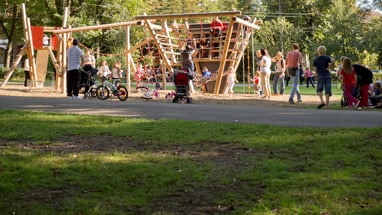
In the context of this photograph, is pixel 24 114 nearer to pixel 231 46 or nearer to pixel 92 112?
pixel 92 112

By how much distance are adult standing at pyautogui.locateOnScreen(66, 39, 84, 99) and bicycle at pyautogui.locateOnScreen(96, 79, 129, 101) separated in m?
0.75

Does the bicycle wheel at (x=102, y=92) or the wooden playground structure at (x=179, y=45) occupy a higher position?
the wooden playground structure at (x=179, y=45)

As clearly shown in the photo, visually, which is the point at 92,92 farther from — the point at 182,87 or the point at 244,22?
the point at 244,22

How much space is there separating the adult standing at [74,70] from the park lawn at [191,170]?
917 cm

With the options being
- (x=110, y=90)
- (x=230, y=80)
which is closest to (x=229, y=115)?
(x=110, y=90)

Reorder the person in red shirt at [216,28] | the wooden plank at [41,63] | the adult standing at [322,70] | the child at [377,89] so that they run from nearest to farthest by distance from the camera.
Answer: the adult standing at [322,70]
the child at [377,89]
the person in red shirt at [216,28]
the wooden plank at [41,63]

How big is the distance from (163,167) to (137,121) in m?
4.41

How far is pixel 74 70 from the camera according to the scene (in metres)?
19.9

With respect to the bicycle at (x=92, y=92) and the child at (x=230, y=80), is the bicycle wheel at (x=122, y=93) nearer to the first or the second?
the bicycle at (x=92, y=92)

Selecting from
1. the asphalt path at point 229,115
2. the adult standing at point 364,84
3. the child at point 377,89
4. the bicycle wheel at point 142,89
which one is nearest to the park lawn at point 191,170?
the asphalt path at point 229,115

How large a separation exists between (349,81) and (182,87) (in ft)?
16.7

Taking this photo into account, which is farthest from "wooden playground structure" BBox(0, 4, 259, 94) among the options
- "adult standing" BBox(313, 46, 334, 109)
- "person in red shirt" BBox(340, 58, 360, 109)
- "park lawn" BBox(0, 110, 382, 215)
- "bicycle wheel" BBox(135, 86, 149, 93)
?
"park lawn" BBox(0, 110, 382, 215)

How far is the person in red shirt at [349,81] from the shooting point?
55.4 ft

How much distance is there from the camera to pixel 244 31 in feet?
82.9
